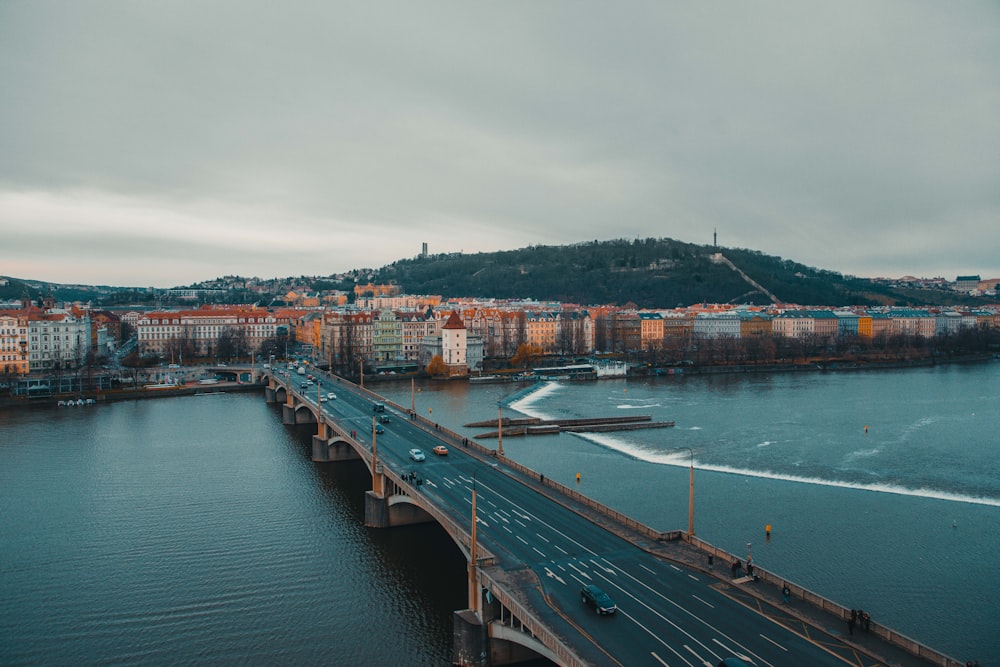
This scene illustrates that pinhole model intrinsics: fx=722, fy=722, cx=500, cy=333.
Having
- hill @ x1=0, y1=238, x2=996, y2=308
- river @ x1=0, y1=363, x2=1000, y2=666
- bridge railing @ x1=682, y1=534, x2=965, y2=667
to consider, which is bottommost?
river @ x1=0, y1=363, x2=1000, y2=666

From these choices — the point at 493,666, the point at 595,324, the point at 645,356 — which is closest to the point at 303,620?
the point at 493,666

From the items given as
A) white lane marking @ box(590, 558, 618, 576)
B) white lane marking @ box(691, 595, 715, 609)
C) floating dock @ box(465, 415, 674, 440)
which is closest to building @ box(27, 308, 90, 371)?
floating dock @ box(465, 415, 674, 440)

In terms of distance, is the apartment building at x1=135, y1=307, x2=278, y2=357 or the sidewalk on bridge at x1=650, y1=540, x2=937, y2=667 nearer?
the sidewalk on bridge at x1=650, y1=540, x2=937, y2=667

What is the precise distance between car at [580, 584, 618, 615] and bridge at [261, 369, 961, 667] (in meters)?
0.11

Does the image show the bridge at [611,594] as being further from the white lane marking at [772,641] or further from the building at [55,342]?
the building at [55,342]

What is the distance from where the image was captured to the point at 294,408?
123ft

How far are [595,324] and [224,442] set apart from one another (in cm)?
4791

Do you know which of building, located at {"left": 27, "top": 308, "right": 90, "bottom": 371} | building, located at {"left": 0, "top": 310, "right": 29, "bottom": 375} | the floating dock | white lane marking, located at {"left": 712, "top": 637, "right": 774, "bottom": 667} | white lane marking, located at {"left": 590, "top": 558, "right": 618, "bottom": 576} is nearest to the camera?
white lane marking, located at {"left": 712, "top": 637, "right": 774, "bottom": 667}

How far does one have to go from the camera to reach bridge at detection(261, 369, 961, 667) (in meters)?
10.1

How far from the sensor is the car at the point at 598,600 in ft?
36.6

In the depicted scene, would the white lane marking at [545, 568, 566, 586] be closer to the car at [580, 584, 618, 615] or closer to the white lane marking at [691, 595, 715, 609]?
the car at [580, 584, 618, 615]

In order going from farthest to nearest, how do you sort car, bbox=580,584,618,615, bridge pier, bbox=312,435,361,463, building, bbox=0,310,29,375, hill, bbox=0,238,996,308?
1. hill, bbox=0,238,996,308
2. building, bbox=0,310,29,375
3. bridge pier, bbox=312,435,361,463
4. car, bbox=580,584,618,615

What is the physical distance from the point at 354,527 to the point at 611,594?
10.4 m

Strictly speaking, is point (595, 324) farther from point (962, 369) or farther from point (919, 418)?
point (919, 418)
